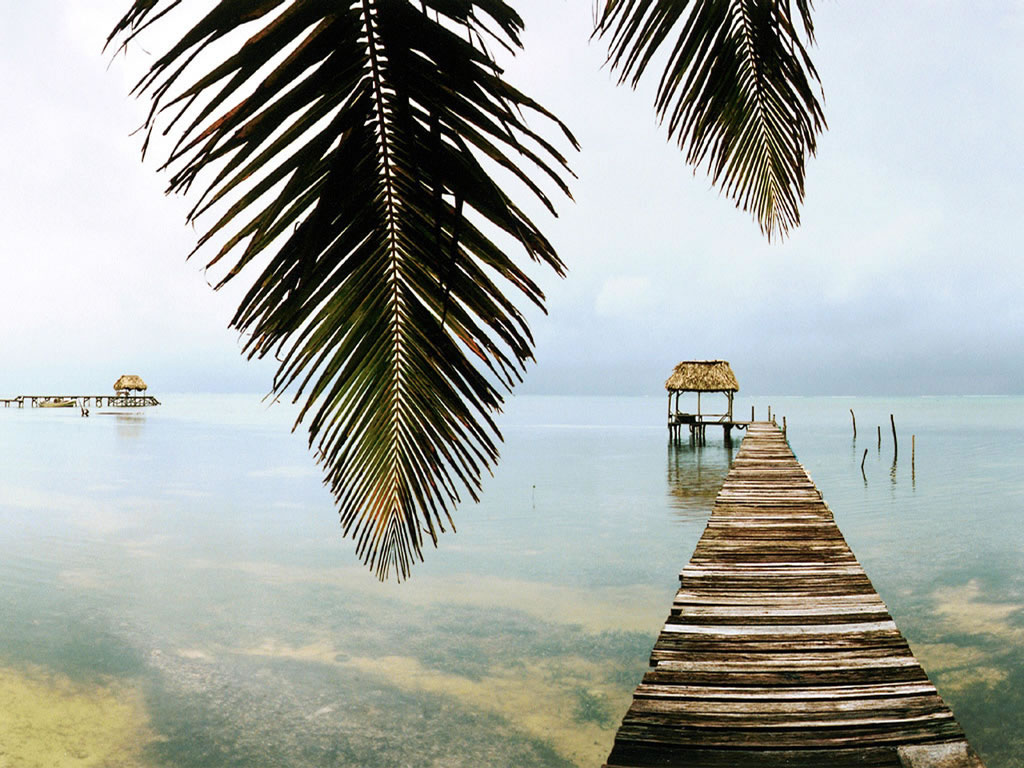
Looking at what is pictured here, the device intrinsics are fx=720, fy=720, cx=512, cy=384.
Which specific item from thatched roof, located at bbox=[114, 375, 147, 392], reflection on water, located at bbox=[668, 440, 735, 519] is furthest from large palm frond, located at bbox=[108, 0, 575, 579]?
thatched roof, located at bbox=[114, 375, 147, 392]

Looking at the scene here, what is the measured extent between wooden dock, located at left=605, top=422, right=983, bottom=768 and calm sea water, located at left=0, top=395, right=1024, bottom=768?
3.68m

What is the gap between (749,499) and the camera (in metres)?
7.79

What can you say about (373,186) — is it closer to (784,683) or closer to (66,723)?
(784,683)

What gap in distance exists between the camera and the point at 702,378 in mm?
30641

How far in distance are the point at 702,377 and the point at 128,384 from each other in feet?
164

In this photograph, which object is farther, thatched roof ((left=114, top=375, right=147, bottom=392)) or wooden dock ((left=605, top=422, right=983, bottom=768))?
thatched roof ((left=114, top=375, right=147, bottom=392))

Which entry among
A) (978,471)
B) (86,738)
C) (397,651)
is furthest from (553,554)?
(978,471)

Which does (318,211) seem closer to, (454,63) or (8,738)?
(454,63)

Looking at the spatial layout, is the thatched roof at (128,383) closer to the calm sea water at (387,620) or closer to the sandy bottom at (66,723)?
the calm sea water at (387,620)

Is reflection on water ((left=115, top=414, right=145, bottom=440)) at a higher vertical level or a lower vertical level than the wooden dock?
lower

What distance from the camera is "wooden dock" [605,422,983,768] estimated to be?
7.59ft

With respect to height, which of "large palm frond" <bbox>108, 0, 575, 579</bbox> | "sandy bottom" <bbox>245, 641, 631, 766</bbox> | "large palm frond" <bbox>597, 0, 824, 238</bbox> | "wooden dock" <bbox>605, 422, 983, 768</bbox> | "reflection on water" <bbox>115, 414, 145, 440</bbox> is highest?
"large palm frond" <bbox>597, 0, 824, 238</bbox>

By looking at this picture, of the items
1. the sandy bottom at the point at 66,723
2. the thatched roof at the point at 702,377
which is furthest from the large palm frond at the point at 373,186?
the thatched roof at the point at 702,377

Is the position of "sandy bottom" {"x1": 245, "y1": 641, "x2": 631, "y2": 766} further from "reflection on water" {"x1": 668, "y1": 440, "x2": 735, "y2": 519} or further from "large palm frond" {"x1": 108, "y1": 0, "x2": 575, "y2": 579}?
→ "reflection on water" {"x1": 668, "y1": 440, "x2": 735, "y2": 519}
